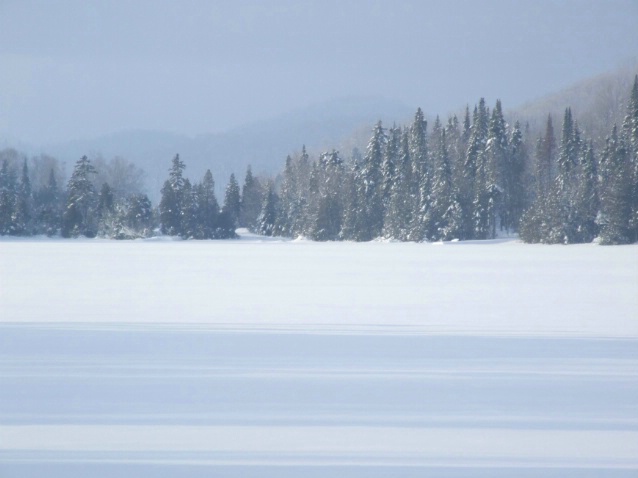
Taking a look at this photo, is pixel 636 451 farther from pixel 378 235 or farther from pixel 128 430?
pixel 378 235

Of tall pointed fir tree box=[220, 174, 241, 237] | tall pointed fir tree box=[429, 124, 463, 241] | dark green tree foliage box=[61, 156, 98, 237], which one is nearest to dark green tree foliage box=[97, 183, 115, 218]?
dark green tree foliage box=[61, 156, 98, 237]

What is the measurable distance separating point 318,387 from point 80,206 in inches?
2591

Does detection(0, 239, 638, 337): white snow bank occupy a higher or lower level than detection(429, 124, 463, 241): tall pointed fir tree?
lower

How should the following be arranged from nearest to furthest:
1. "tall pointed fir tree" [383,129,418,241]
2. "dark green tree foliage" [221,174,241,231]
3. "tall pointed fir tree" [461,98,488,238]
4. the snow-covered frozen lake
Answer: the snow-covered frozen lake, "tall pointed fir tree" [461,98,488,238], "tall pointed fir tree" [383,129,418,241], "dark green tree foliage" [221,174,241,231]

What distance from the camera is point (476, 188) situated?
2330 inches

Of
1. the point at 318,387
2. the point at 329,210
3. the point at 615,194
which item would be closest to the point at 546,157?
the point at 615,194

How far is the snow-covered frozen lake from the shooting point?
4.90 m

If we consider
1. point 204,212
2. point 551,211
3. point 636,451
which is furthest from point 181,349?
point 204,212

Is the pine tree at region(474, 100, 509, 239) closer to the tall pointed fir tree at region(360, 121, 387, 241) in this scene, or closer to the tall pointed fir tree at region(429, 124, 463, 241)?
the tall pointed fir tree at region(429, 124, 463, 241)

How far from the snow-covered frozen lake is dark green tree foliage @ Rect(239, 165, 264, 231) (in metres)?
68.0

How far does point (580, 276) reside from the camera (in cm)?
1975

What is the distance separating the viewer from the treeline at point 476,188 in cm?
5191

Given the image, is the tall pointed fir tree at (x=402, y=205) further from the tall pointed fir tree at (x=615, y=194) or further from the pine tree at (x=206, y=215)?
the pine tree at (x=206, y=215)

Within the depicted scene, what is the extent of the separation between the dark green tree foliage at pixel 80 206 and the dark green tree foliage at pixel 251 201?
18046mm
